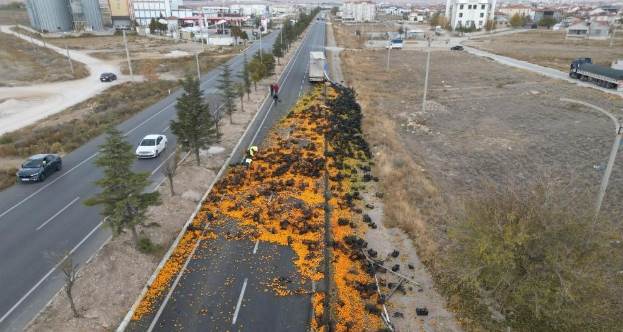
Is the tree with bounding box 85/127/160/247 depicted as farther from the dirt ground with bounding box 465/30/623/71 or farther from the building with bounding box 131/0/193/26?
the building with bounding box 131/0/193/26

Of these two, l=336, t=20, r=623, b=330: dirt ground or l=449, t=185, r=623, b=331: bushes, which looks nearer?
l=449, t=185, r=623, b=331: bushes

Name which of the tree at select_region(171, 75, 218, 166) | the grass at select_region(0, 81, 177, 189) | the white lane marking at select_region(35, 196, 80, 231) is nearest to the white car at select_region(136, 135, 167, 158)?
the grass at select_region(0, 81, 177, 189)

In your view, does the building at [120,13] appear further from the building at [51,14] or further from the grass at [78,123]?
the grass at [78,123]

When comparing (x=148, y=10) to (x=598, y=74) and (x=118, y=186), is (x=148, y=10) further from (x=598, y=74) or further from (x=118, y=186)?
(x=118, y=186)

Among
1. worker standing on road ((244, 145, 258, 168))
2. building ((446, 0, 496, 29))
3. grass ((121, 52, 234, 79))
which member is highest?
building ((446, 0, 496, 29))

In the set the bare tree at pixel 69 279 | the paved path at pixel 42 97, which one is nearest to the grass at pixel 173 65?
the paved path at pixel 42 97

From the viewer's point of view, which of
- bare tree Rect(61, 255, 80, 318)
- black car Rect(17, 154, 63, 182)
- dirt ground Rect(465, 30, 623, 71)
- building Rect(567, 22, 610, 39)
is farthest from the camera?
building Rect(567, 22, 610, 39)
